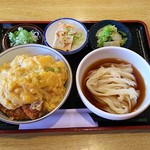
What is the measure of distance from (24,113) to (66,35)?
0.68 metres

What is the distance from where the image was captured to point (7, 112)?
46.9 inches

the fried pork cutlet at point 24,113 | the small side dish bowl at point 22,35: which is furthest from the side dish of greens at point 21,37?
the fried pork cutlet at point 24,113

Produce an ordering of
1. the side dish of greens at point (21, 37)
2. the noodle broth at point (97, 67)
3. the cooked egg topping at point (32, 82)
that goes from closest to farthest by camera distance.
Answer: the cooked egg topping at point (32, 82) < the noodle broth at point (97, 67) < the side dish of greens at point (21, 37)

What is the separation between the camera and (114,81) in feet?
4.24

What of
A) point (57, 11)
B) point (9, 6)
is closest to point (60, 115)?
point (57, 11)

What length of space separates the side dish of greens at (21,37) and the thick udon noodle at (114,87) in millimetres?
490

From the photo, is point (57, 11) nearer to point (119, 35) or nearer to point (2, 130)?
point (119, 35)

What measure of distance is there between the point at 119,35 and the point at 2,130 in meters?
0.97

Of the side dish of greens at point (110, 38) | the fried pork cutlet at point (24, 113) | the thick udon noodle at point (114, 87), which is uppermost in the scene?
the side dish of greens at point (110, 38)

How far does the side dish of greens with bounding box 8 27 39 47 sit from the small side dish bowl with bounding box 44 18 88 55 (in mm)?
88

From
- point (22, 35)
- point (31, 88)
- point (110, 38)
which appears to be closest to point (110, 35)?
point (110, 38)

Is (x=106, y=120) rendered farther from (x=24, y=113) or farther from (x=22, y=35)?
(x=22, y=35)

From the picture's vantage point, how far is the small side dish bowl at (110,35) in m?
1.54

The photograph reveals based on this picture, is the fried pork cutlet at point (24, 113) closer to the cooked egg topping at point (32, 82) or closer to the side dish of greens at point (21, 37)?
the cooked egg topping at point (32, 82)
